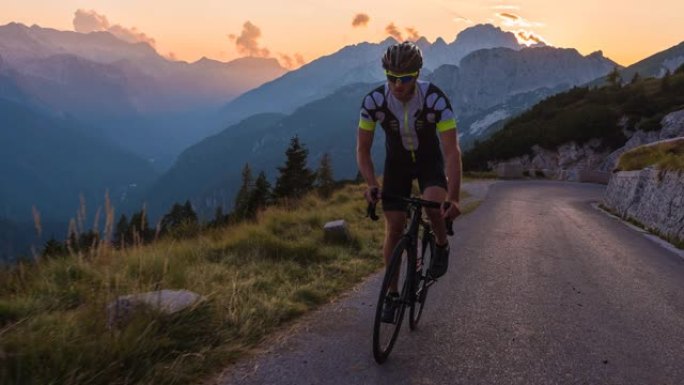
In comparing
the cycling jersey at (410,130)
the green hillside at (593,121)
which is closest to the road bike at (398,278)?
the cycling jersey at (410,130)

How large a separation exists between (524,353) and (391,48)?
110 inches

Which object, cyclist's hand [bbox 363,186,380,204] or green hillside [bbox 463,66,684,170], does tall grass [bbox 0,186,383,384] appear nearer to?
cyclist's hand [bbox 363,186,380,204]

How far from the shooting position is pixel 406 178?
4777 mm

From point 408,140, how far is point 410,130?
0.34 ft

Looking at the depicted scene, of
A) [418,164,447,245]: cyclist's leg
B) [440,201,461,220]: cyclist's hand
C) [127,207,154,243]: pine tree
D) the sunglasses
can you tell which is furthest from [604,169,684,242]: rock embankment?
[127,207,154,243]: pine tree

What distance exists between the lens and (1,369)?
3.12 m

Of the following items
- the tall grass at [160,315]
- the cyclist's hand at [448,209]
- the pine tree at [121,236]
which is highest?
the cyclist's hand at [448,209]

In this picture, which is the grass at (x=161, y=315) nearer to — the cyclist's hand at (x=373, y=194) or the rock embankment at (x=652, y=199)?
the cyclist's hand at (x=373, y=194)

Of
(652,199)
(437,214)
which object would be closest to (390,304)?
(437,214)

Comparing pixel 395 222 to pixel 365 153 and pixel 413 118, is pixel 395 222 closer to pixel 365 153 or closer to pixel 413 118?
pixel 365 153

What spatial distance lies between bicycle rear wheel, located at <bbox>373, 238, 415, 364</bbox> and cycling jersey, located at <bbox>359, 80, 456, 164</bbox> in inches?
33.7

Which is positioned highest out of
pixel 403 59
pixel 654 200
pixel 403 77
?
pixel 403 59

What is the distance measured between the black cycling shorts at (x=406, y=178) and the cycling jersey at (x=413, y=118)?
3.5 inches

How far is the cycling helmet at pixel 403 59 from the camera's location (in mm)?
4195
